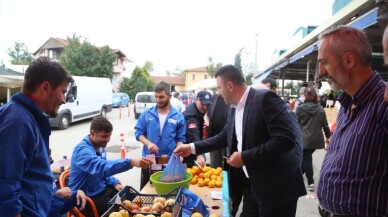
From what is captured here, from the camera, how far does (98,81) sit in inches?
690

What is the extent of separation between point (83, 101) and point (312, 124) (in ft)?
42.1

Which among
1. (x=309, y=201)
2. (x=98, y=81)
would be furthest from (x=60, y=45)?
(x=309, y=201)

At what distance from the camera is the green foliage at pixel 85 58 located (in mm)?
30391

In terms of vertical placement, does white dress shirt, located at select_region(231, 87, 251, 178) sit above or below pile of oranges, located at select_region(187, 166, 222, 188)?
above

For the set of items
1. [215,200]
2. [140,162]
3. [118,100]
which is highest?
[140,162]

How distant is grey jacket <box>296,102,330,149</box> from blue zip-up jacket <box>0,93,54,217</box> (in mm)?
5218

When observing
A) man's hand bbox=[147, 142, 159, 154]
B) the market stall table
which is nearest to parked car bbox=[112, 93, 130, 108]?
man's hand bbox=[147, 142, 159, 154]

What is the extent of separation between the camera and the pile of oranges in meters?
3.24

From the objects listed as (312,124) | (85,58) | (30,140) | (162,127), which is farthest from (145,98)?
(30,140)

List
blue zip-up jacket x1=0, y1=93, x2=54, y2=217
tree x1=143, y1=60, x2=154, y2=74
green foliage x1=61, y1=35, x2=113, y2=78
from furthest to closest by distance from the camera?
1. tree x1=143, y1=60, x2=154, y2=74
2. green foliage x1=61, y1=35, x2=113, y2=78
3. blue zip-up jacket x1=0, y1=93, x2=54, y2=217

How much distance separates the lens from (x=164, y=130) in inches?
163

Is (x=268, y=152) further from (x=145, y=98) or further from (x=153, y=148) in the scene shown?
(x=145, y=98)

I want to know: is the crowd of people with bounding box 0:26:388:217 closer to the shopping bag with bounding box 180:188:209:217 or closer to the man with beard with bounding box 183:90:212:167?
the shopping bag with bounding box 180:188:209:217

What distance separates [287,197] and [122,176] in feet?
16.8
